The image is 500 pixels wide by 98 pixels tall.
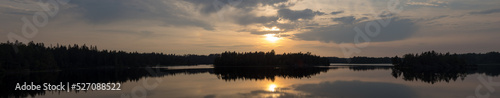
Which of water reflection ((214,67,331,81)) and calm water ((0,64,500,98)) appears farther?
water reflection ((214,67,331,81))

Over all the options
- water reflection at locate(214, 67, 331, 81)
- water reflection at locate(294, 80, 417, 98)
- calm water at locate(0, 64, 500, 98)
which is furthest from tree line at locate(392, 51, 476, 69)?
water reflection at locate(294, 80, 417, 98)

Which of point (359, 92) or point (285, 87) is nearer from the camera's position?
point (359, 92)

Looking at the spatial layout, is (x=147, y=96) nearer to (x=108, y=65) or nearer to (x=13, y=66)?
(x=13, y=66)

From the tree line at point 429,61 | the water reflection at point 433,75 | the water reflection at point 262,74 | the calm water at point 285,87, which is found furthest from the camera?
the tree line at point 429,61

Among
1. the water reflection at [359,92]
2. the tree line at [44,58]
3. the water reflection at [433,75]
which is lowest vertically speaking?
the water reflection at [433,75]

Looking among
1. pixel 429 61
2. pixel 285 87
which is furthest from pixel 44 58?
pixel 429 61

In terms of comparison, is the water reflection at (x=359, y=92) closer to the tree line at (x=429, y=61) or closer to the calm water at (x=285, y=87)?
the calm water at (x=285, y=87)

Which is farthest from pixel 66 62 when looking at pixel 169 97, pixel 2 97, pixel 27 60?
pixel 169 97

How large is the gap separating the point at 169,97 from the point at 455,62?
18122 centimetres

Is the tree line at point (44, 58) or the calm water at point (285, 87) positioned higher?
the tree line at point (44, 58)

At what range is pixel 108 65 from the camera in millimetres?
193875

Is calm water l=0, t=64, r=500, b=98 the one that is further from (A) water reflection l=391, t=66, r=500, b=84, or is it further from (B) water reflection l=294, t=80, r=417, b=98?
(A) water reflection l=391, t=66, r=500, b=84

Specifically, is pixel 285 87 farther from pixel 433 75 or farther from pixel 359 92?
pixel 433 75

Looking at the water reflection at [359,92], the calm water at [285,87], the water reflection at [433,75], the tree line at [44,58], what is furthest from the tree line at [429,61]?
the tree line at [44,58]
